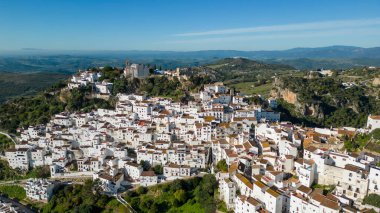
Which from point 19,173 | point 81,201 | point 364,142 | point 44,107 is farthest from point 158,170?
point 44,107

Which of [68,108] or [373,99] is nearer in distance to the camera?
[68,108]

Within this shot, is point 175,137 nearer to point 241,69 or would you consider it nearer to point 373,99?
point 373,99

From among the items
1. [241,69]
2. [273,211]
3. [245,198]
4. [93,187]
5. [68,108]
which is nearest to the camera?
[273,211]

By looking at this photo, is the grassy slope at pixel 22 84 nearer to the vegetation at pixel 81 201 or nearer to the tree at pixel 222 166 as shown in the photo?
the vegetation at pixel 81 201

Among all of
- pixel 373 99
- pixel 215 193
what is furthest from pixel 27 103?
pixel 373 99

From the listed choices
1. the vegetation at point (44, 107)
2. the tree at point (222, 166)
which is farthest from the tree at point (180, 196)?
the vegetation at point (44, 107)

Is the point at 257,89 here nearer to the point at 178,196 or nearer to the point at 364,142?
the point at 364,142

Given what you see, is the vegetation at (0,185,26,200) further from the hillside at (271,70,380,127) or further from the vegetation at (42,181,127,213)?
the hillside at (271,70,380,127)
